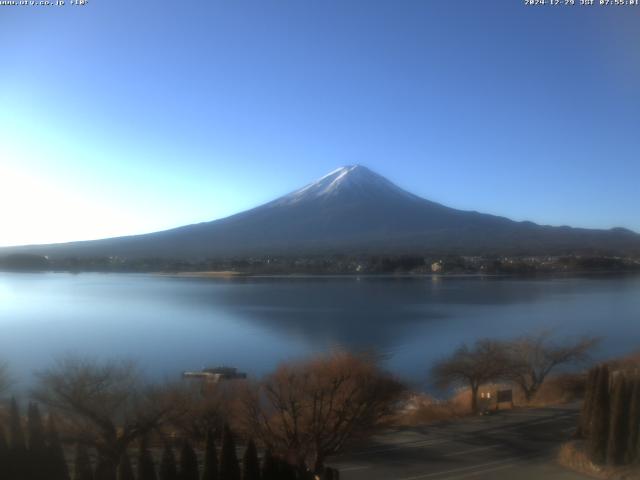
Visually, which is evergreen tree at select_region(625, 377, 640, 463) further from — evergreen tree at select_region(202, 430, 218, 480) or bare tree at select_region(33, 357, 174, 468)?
bare tree at select_region(33, 357, 174, 468)

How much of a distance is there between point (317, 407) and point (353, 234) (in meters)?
39.8

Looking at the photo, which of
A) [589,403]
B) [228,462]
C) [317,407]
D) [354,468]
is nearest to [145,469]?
[228,462]

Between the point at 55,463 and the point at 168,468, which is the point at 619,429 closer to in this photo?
the point at 168,468

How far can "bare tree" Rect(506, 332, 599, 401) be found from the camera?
8.88 meters

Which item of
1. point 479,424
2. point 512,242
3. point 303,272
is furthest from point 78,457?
point 512,242

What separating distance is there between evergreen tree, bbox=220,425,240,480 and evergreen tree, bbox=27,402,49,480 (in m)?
1.03

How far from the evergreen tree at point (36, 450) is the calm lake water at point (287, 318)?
14.3ft

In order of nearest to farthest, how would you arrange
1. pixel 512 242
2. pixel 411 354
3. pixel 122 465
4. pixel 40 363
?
1. pixel 122 465
2. pixel 40 363
3. pixel 411 354
4. pixel 512 242

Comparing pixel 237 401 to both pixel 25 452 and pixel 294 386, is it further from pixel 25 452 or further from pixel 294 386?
pixel 25 452

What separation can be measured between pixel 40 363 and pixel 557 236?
42.4 m

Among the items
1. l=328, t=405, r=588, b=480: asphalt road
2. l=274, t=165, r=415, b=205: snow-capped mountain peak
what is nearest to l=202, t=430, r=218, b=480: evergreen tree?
l=328, t=405, r=588, b=480: asphalt road

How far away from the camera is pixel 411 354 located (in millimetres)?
10742

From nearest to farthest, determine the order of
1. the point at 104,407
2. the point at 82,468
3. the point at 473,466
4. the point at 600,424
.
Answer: the point at 82,468 < the point at 600,424 < the point at 473,466 < the point at 104,407

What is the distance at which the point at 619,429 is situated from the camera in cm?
498
